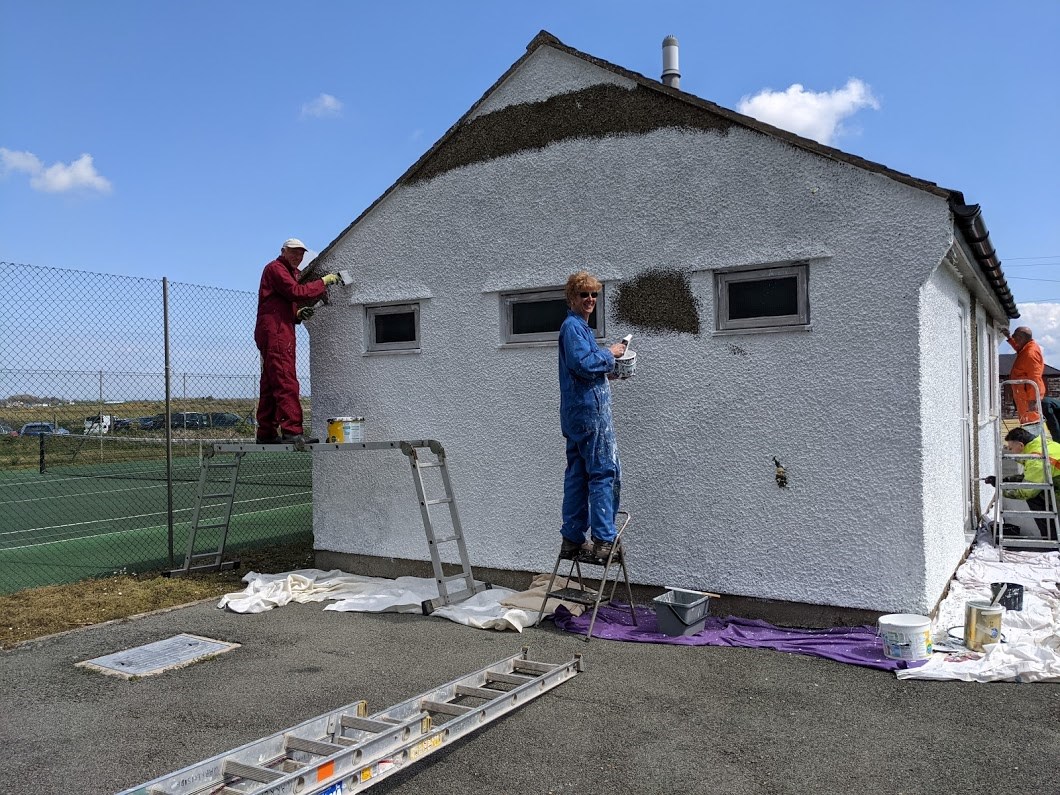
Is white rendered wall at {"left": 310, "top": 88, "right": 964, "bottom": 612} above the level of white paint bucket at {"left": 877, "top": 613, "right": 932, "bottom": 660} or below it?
above

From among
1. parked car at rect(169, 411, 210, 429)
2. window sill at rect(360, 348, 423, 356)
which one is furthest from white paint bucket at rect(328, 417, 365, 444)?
parked car at rect(169, 411, 210, 429)

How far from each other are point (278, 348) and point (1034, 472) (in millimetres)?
7552

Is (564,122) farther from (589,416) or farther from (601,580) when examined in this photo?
(601,580)

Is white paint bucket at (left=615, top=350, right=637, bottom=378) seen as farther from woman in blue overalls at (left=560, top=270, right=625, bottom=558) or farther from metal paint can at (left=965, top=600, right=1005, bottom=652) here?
metal paint can at (left=965, top=600, right=1005, bottom=652)

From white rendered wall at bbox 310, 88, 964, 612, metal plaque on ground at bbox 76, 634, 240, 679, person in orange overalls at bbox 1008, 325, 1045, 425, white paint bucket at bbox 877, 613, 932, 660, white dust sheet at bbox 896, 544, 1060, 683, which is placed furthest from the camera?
person in orange overalls at bbox 1008, 325, 1045, 425

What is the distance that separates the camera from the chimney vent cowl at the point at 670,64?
23.9ft

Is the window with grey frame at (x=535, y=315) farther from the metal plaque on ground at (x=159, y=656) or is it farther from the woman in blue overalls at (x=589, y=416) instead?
the metal plaque on ground at (x=159, y=656)

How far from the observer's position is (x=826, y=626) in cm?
566

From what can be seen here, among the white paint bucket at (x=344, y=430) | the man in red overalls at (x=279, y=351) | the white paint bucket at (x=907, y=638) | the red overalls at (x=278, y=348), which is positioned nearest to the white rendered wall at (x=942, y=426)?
the white paint bucket at (x=907, y=638)

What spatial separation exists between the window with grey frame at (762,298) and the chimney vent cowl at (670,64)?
7.41 feet

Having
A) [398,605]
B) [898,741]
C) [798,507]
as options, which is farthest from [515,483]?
[898,741]

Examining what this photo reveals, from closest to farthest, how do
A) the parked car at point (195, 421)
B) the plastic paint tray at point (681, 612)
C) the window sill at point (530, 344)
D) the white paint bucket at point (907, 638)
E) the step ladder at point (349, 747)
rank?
the step ladder at point (349, 747), the white paint bucket at point (907, 638), the plastic paint tray at point (681, 612), the window sill at point (530, 344), the parked car at point (195, 421)

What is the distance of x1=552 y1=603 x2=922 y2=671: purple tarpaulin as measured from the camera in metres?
5.14

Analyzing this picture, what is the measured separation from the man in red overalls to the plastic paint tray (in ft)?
11.4
